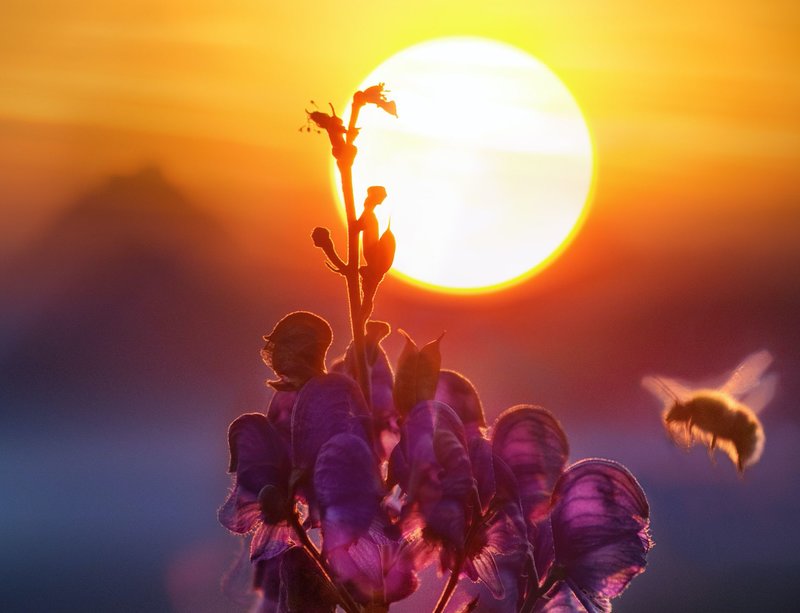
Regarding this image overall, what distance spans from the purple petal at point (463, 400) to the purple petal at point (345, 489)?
24 cm

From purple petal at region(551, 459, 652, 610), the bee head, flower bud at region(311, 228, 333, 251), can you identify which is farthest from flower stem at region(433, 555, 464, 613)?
the bee head

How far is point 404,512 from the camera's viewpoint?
1.35m

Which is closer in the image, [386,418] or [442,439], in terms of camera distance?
[442,439]

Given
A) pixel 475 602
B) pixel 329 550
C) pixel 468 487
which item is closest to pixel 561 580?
pixel 475 602

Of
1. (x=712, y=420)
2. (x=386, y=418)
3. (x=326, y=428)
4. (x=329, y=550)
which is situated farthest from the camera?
(x=712, y=420)

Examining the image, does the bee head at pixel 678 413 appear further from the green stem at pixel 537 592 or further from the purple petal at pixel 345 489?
the purple petal at pixel 345 489

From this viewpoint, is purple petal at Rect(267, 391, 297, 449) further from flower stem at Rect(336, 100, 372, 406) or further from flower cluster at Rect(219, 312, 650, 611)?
flower stem at Rect(336, 100, 372, 406)

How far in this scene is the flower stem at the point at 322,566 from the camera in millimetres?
1396

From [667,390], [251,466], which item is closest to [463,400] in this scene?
[251,466]

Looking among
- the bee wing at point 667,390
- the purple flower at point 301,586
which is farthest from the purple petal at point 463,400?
the bee wing at point 667,390

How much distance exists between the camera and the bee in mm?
2096

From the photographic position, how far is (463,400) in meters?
1.61

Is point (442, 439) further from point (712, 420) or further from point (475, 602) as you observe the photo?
point (712, 420)

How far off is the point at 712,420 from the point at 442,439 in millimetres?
985
